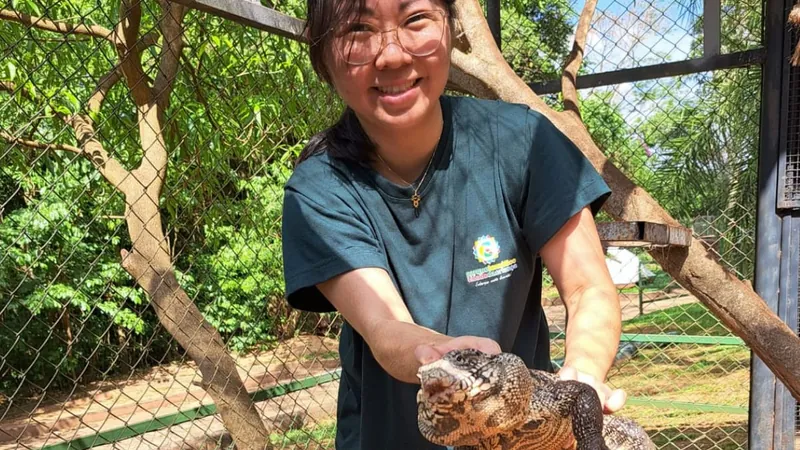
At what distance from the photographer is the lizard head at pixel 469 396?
1.30 metres

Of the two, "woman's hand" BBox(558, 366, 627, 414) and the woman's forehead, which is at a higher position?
the woman's forehead

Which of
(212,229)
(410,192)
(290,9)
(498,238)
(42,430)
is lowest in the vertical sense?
(42,430)

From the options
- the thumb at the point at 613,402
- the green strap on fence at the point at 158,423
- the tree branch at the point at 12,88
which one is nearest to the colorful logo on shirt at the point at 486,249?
the thumb at the point at 613,402

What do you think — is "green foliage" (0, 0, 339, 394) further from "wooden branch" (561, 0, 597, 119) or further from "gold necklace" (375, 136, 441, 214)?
"gold necklace" (375, 136, 441, 214)

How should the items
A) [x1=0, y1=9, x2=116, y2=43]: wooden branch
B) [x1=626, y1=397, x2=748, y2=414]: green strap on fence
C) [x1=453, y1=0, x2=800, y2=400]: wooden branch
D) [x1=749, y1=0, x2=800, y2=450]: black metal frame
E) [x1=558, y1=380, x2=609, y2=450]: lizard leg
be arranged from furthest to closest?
[x1=626, y1=397, x2=748, y2=414]: green strap on fence < [x1=0, y1=9, x2=116, y2=43]: wooden branch < [x1=749, y1=0, x2=800, y2=450]: black metal frame < [x1=453, y1=0, x2=800, y2=400]: wooden branch < [x1=558, y1=380, x2=609, y2=450]: lizard leg

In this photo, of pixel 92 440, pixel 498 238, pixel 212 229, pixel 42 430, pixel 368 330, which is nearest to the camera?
pixel 368 330

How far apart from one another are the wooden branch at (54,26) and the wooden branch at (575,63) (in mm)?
2699

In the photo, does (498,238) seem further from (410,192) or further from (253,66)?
(253,66)

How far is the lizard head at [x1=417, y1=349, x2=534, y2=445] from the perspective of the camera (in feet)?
4.26

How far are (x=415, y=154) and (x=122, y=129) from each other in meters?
4.20

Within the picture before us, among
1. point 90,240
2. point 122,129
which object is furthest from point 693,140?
point 90,240

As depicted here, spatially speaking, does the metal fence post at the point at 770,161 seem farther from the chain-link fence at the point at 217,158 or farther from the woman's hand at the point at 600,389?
the woman's hand at the point at 600,389

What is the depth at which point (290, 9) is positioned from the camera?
5.57 metres

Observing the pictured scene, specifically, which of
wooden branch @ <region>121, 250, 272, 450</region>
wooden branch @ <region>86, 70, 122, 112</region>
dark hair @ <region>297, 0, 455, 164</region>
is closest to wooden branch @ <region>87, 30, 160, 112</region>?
wooden branch @ <region>86, 70, 122, 112</region>
